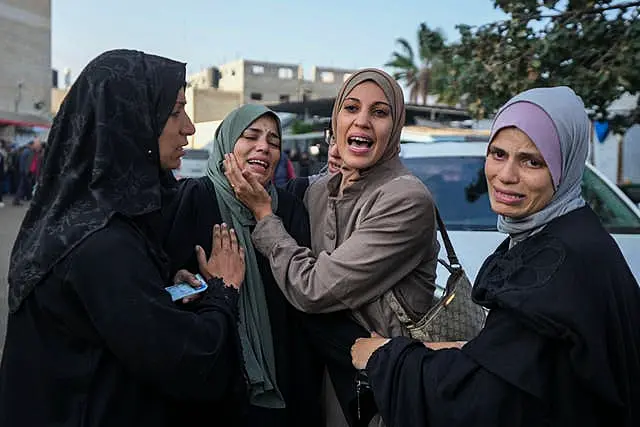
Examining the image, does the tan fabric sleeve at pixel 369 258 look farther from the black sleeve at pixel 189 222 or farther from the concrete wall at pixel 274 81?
the concrete wall at pixel 274 81

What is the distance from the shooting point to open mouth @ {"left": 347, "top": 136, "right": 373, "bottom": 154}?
2.07 meters

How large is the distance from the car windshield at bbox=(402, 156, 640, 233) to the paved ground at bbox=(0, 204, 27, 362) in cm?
324

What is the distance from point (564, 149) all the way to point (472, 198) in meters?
3.03

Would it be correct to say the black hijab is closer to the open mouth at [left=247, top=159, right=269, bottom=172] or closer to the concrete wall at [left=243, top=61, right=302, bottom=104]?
the open mouth at [left=247, top=159, right=269, bottom=172]

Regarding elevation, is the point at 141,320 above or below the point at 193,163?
above

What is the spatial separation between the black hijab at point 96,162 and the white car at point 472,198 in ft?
7.99

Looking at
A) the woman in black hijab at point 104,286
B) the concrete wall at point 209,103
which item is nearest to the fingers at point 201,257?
the woman in black hijab at point 104,286

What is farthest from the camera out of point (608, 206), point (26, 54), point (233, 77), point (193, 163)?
point (233, 77)

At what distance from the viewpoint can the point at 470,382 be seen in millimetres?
1473

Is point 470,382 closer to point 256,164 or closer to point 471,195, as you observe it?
point 256,164

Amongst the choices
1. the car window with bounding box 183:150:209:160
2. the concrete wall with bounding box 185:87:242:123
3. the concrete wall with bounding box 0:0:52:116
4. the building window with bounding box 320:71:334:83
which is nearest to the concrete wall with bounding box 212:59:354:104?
the building window with bounding box 320:71:334:83

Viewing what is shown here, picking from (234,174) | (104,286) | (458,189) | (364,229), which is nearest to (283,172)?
(458,189)

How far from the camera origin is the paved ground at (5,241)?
5793 millimetres

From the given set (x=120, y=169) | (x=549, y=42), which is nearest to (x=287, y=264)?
(x=120, y=169)
